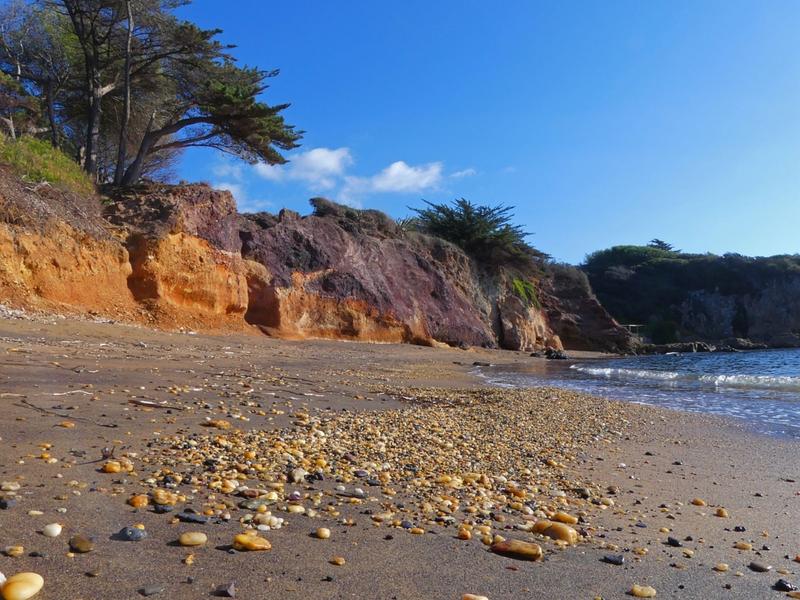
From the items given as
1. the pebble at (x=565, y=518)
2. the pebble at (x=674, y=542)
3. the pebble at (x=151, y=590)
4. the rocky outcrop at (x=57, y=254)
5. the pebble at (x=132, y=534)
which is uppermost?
the rocky outcrop at (x=57, y=254)

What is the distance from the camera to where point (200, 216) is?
15.7 meters

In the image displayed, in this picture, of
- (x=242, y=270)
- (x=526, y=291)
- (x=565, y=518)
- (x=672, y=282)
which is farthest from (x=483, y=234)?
(x=672, y=282)

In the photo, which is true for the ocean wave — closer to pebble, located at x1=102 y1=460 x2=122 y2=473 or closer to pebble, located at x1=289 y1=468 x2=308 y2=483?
pebble, located at x1=289 y1=468 x2=308 y2=483

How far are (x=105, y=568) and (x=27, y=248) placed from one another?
11014 mm

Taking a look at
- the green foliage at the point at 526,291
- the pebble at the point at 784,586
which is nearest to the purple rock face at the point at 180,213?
the pebble at the point at 784,586

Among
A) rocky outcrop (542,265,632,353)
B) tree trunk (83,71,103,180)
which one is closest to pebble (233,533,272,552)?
tree trunk (83,71,103,180)

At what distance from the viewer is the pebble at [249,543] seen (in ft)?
6.94

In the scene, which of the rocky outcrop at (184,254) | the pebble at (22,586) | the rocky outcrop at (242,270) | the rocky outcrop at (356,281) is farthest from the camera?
the rocky outcrop at (356,281)

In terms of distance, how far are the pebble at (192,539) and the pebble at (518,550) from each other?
45.9 inches

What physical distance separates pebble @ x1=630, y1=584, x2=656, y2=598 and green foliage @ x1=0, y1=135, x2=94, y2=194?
1381 centimetres

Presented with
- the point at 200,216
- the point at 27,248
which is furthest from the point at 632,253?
the point at 27,248

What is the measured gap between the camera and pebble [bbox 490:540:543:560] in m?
2.39

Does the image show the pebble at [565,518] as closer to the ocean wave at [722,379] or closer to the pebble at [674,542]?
the pebble at [674,542]

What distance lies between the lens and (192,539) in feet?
6.96
